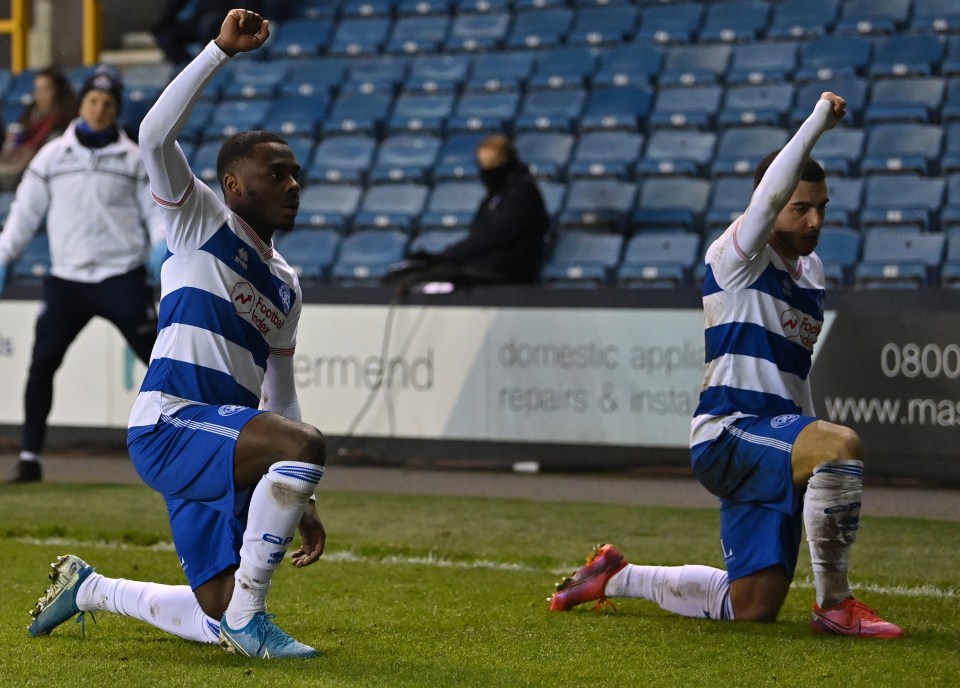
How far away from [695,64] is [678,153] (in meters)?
1.27

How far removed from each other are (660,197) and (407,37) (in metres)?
4.02

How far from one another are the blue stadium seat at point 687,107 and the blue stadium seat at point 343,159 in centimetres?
243

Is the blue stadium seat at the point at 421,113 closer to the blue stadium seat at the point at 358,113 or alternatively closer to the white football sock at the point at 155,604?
the blue stadium seat at the point at 358,113

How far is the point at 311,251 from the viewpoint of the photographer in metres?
11.8

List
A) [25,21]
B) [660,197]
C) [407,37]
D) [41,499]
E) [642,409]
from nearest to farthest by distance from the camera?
[41,499] < [642,409] < [660,197] < [407,37] < [25,21]

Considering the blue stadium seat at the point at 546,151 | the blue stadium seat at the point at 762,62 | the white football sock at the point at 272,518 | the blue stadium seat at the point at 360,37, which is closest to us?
the white football sock at the point at 272,518

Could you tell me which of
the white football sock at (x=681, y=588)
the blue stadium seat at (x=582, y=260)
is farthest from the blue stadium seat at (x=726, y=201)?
the white football sock at (x=681, y=588)

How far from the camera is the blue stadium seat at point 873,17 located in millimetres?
12234

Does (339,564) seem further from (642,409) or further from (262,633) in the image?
(642,409)

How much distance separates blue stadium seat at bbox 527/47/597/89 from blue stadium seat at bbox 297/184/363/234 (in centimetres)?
188

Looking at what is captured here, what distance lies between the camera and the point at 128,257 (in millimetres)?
8641

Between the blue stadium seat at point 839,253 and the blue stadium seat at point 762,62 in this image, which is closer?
the blue stadium seat at point 839,253

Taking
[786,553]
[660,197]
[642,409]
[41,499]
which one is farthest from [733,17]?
[786,553]

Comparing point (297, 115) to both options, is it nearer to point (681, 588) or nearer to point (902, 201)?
point (902, 201)
